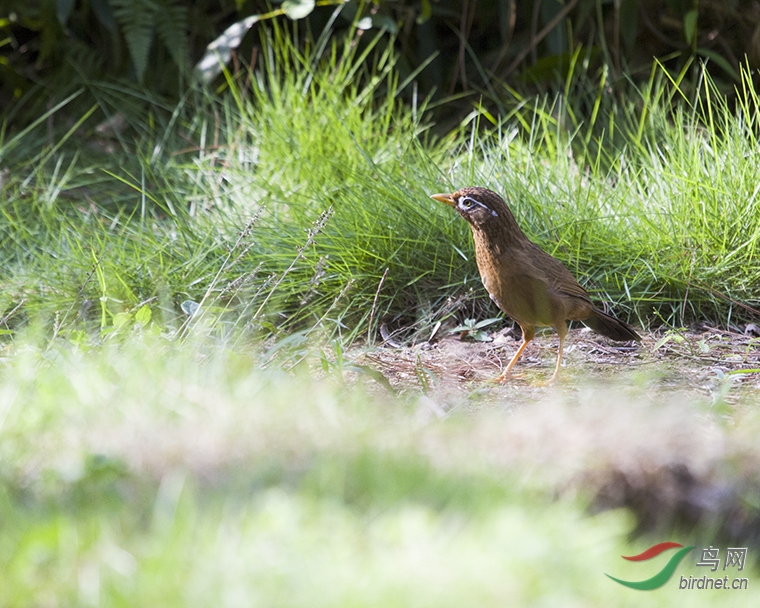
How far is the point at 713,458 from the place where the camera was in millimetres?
2225

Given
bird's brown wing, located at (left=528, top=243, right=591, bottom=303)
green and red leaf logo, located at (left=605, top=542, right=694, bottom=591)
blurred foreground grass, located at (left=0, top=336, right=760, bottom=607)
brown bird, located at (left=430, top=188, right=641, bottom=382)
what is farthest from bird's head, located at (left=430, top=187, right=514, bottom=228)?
green and red leaf logo, located at (left=605, top=542, right=694, bottom=591)

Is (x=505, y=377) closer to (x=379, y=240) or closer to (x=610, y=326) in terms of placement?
(x=610, y=326)

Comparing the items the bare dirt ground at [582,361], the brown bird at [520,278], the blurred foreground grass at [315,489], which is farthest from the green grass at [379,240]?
the blurred foreground grass at [315,489]

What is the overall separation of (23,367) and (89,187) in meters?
3.31

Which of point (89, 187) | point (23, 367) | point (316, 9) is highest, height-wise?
point (316, 9)

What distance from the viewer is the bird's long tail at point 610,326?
3.58 meters

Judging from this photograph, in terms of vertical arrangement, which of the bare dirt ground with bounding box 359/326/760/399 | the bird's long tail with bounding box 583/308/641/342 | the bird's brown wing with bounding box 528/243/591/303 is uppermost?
the bird's brown wing with bounding box 528/243/591/303

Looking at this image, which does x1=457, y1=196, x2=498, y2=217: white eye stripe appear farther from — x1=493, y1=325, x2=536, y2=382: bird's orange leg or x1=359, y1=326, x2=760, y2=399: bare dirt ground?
x1=359, y1=326, x2=760, y2=399: bare dirt ground

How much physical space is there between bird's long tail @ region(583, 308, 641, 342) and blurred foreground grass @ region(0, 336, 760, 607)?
2.52ft

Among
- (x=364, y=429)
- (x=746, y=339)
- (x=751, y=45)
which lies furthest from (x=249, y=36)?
(x=364, y=429)

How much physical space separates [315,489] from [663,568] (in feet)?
2.71

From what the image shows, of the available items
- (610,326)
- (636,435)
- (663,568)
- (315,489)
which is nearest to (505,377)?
(610,326)

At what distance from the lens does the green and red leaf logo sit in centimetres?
188

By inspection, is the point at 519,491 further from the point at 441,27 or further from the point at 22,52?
the point at 22,52
